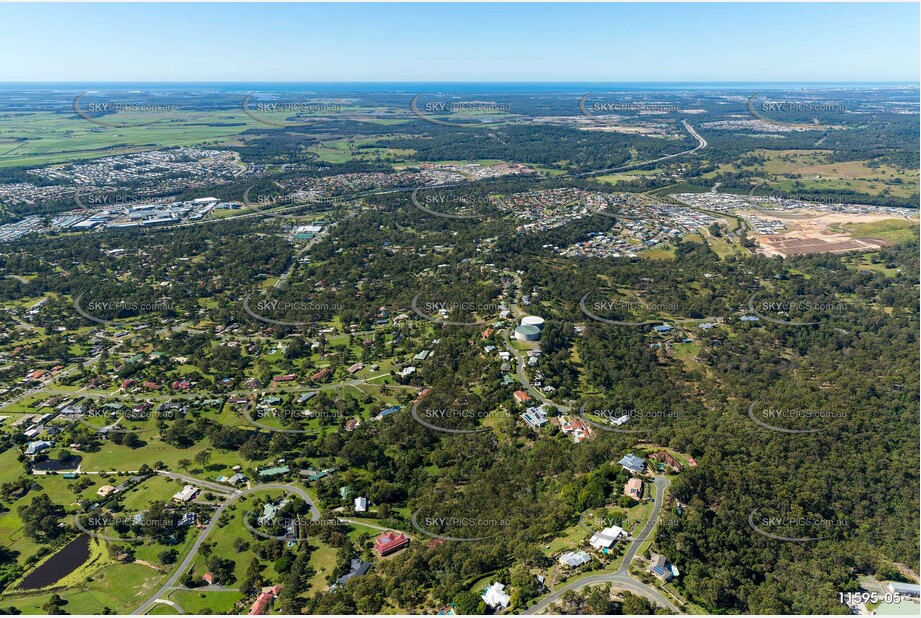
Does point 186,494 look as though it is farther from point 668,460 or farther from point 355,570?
point 668,460

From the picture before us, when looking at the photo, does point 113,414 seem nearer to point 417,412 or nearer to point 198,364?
point 198,364

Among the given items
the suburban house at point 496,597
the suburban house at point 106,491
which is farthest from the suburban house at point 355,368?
the suburban house at point 496,597

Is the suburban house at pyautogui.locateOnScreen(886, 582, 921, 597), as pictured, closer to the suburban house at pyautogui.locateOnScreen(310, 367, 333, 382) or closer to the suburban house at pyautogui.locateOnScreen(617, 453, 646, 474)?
the suburban house at pyautogui.locateOnScreen(617, 453, 646, 474)

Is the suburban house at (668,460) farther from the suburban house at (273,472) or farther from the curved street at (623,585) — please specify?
the suburban house at (273,472)

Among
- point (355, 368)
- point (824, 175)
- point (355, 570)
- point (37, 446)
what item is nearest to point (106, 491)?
point (37, 446)

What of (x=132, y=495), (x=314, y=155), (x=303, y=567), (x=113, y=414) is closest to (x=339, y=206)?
(x=314, y=155)

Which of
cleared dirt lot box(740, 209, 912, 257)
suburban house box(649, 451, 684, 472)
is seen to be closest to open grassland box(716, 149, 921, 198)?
cleared dirt lot box(740, 209, 912, 257)
